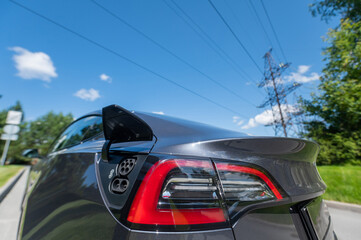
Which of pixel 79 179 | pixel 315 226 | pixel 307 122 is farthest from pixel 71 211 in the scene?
pixel 307 122

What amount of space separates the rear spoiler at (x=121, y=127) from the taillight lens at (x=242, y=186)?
39 centimetres

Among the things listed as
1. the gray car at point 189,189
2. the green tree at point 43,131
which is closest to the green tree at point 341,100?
the gray car at point 189,189

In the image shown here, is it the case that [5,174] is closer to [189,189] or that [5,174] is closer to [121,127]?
[121,127]

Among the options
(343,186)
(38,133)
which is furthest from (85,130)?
(38,133)

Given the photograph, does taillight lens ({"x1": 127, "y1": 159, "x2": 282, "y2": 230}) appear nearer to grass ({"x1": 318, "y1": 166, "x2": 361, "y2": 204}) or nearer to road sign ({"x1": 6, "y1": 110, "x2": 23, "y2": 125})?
grass ({"x1": 318, "y1": 166, "x2": 361, "y2": 204})

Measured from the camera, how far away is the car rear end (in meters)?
0.60

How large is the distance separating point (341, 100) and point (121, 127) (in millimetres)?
10954

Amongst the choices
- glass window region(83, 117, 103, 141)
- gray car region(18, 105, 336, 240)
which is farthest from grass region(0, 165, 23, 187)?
gray car region(18, 105, 336, 240)

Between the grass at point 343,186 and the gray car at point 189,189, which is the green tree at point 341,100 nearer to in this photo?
the grass at point 343,186

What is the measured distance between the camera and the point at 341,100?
812 centimetres

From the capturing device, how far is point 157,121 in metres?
1.05

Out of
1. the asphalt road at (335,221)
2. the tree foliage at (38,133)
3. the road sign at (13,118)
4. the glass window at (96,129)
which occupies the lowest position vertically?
the asphalt road at (335,221)

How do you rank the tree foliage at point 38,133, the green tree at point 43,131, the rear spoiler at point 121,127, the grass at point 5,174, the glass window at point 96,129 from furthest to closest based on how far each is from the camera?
the green tree at point 43,131
the tree foliage at point 38,133
the grass at point 5,174
the glass window at point 96,129
the rear spoiler at point 121,127

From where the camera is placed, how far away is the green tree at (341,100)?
317 inches
